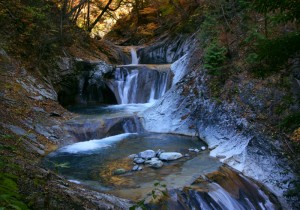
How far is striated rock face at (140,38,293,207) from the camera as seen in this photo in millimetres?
7434

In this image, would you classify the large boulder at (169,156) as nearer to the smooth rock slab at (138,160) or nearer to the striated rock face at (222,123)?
the smooth rock slab at (138,160)

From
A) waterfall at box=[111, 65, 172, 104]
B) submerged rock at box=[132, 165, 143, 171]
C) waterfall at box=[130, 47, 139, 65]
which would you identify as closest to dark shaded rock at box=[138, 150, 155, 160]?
submerged rock at box=[132, 165, 143, 171]

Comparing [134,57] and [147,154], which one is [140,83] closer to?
[134,57]

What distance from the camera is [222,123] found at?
9516mm

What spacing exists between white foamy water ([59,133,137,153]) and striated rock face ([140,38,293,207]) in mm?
1535

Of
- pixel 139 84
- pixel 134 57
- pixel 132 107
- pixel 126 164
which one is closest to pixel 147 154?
pixel 126 164

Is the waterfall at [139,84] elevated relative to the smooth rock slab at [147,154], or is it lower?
elevated

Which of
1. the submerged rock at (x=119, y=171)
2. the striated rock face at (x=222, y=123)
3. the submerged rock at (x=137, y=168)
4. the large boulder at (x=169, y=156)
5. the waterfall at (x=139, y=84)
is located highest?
the waterfall at (x=139, y=84)

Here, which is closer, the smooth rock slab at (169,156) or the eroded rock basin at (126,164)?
the eroded rock basin at (126,164)

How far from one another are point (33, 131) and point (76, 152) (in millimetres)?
1511

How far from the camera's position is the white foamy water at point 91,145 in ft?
30.6

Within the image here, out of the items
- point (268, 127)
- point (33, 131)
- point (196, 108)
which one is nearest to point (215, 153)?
Result: point (268, 127)

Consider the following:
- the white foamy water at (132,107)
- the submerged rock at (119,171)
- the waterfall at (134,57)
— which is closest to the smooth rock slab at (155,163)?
the submerged rock at (119,171)

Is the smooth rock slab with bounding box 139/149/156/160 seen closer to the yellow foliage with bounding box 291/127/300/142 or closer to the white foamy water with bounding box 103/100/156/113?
the yellow foliage with bounding box 291/127/300/142
